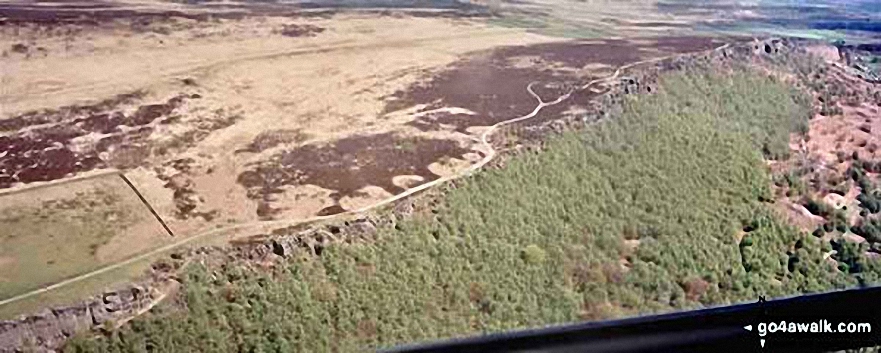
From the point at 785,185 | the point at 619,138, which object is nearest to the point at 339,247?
the point at 619,138

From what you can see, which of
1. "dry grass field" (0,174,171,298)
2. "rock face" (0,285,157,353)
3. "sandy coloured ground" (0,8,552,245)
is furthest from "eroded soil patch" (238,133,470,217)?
"rock face" (0,285,157,353)

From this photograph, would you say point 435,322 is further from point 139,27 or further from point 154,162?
point 139,27

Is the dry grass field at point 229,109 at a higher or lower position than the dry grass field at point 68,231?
higher

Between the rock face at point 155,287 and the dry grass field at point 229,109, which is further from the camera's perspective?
the dry grass field at point 229,109

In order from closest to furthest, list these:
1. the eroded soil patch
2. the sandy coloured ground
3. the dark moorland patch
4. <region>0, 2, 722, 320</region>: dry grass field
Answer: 1. <region>0, 2, 722, 320</region>: dry grass field
2. the sandy coloured ground
3. the eroded soil patch
4. the dark moorland patch

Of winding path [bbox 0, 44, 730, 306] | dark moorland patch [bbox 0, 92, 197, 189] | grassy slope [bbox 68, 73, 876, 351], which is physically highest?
dark moorland patch [bbox 0, 92, 197, 189]

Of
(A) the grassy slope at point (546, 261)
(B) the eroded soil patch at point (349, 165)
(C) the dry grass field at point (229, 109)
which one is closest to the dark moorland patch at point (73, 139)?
(C) the dry grass field at point (229, 109)

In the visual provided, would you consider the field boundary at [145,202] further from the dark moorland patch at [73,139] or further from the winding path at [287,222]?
the dark moorland patch at [73,139]

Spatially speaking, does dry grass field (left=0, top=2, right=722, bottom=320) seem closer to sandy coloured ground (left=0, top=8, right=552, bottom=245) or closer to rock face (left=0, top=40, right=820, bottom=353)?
sandy coloured ground (left=0, top=8, right=552, bottom=245)

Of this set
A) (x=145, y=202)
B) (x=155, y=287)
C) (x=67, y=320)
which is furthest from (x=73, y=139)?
(x=67, y=320)
